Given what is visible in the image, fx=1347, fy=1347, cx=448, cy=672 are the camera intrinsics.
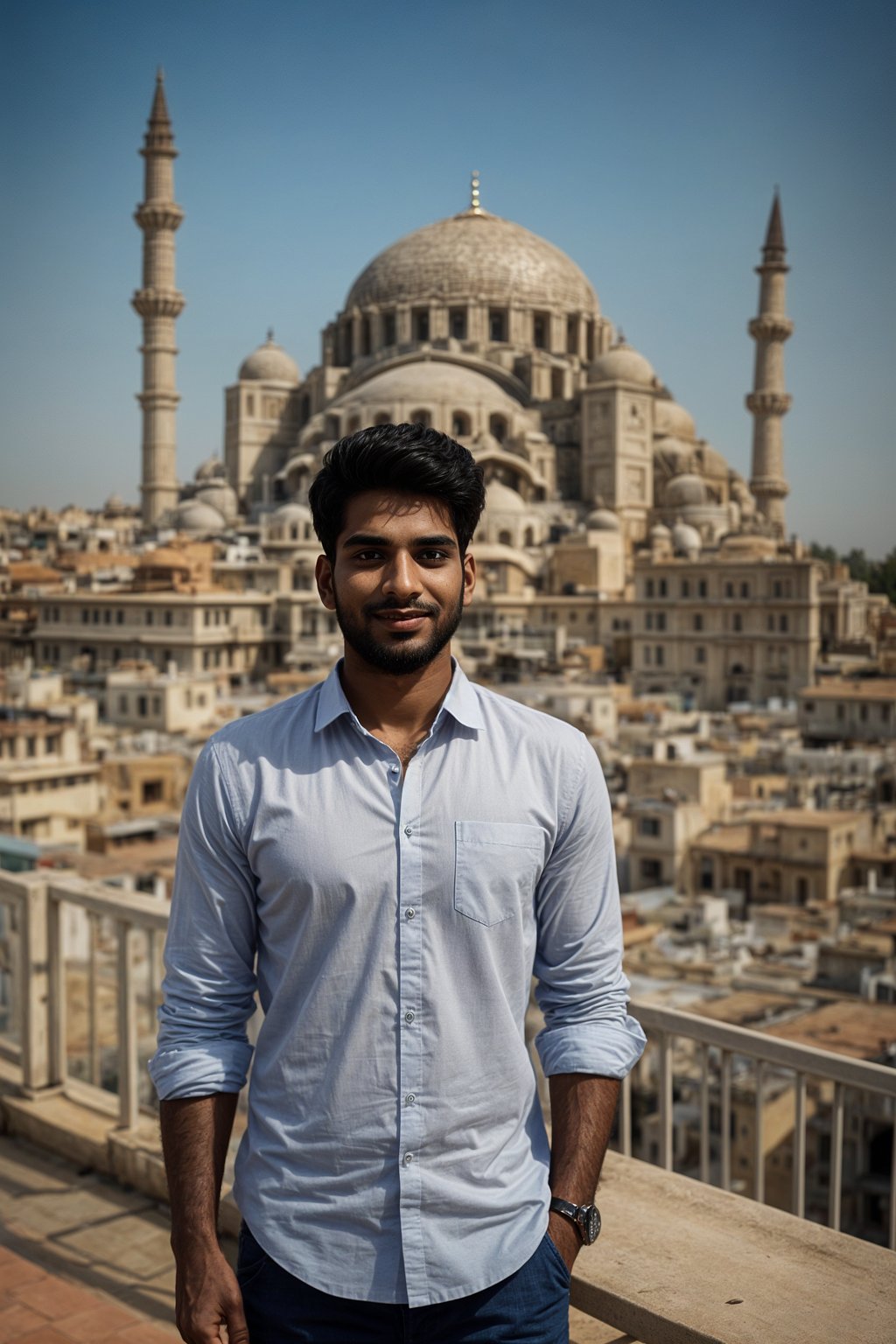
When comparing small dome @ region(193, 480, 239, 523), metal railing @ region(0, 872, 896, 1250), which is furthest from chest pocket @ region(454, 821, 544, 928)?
small dome @ region(193, 480, 239, 523)

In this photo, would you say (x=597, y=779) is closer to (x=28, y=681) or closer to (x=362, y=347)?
(x=28, y=681)

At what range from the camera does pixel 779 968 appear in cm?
807

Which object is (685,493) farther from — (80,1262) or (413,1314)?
(413,1314)

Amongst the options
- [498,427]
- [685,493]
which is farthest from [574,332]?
[685,493]

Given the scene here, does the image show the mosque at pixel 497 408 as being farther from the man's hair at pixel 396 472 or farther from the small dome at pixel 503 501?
the man's hair at pixel 396 472

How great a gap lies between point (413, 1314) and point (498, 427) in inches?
1105

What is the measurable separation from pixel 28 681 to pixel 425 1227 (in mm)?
16086

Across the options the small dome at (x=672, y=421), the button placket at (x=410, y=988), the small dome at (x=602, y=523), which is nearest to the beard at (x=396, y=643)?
the button placket at (x=410, y=988)

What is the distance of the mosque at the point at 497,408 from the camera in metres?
25.0

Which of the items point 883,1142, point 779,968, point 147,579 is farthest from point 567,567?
point 883,1142

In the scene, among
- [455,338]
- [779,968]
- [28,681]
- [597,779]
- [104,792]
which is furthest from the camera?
[455,338]

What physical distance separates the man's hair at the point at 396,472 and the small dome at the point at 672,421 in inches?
1185

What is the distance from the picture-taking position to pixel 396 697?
115 cm

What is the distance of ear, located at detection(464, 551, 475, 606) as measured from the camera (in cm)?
120
